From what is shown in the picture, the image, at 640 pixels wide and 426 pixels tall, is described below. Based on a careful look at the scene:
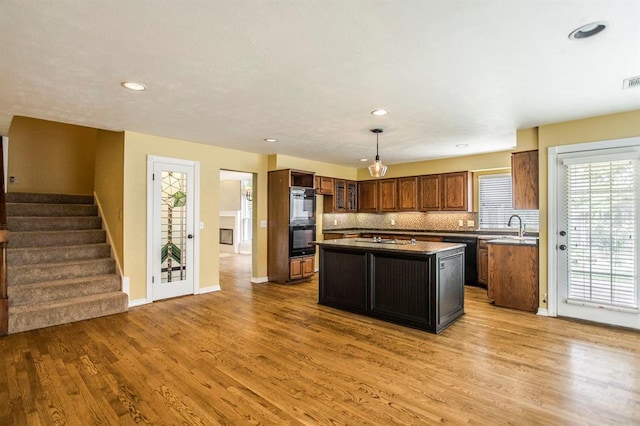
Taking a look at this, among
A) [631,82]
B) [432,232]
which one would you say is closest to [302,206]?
[432,232]

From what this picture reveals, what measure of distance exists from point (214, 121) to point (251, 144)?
4.59 feet

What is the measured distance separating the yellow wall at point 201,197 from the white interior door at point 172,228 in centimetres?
13

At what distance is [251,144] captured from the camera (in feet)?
18.2

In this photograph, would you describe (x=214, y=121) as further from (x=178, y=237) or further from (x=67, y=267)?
(x=67, y=267)

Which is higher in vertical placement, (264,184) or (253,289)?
(264,184)

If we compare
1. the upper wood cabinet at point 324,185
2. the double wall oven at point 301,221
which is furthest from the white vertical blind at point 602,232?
the upper wood cabinet at point 324,185

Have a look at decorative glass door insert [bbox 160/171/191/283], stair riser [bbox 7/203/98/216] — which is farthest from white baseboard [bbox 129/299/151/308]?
stair riser [bbox 7/203/98/216]

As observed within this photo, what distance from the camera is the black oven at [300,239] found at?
6.26 metres

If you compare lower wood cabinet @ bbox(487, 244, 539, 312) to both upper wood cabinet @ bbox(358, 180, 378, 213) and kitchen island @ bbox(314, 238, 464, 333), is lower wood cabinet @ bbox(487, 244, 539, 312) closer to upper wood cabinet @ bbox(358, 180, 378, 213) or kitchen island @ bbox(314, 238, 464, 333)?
kitchen island @ bbox(314, 238, 464, 333)

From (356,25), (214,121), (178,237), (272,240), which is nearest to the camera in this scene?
(356,25)

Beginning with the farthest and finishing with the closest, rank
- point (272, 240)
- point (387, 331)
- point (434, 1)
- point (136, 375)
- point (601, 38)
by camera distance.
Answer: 1. point (272, 240)
2. point (387, 331)
3. point (136, 375)
4. point (601, 38)
5. point (434, 1)

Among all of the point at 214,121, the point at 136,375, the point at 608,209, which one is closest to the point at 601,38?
the point at 608,209

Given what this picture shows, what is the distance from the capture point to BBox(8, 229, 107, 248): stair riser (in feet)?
15.5

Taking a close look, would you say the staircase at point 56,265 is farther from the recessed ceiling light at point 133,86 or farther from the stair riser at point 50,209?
the recessed ceiling light at point 133,86
